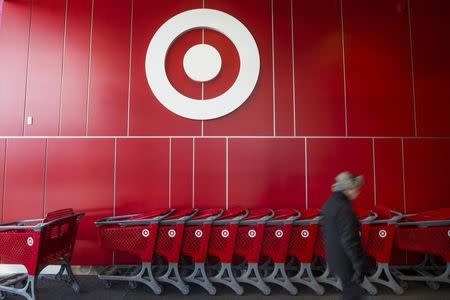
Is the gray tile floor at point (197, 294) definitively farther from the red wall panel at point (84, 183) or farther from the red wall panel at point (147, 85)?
the red wall panel at point (147, 85)

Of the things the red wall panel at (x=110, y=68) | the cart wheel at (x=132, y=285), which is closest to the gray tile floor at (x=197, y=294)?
the cart wheel at (x=132, y=285)

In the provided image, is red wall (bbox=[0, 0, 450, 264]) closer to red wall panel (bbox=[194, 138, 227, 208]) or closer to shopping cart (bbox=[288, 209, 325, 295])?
red wall panel (bbox=[194, 138, 227, 208])

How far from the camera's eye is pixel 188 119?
4.40 meters

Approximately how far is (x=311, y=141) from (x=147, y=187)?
2.26 m

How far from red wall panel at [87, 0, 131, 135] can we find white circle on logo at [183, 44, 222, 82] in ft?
2.93

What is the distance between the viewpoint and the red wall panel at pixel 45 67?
14.5ft

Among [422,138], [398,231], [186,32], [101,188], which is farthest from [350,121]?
[101,188]

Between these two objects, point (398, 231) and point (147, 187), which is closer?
point (398, 231)

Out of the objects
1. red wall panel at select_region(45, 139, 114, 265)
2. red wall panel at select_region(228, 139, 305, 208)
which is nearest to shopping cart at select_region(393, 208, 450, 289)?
red wall panel at select_region(228, 139, 305, 208)

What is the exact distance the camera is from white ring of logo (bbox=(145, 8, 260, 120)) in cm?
436

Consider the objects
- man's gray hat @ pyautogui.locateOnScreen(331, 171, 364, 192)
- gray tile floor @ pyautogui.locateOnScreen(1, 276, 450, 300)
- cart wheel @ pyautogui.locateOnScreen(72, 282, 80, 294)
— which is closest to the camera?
man's gray hat @ pyautogui.locateOnScreen(331, 171, 364, 192)

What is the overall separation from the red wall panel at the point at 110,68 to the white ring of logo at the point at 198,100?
40cm

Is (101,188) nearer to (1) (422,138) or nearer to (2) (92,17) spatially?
(2) (92,17)

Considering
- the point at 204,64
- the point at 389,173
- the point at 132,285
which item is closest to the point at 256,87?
the point at 204,64
